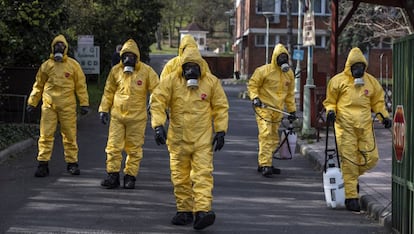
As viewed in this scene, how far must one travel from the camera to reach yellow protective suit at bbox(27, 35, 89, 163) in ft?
34.9

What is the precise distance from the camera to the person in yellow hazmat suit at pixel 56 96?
1065cm

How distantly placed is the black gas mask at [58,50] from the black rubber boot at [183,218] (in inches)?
154

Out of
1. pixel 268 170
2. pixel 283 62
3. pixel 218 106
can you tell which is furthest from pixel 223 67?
pixel 218 106

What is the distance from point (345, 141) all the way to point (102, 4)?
23.4 m

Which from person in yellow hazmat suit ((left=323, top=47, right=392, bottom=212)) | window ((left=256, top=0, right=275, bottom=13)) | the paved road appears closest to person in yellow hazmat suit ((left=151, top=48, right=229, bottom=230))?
the paved road

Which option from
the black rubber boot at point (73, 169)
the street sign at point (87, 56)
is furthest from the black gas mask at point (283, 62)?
the street sign at point (87, 56)

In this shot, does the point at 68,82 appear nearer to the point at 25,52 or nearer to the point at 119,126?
the point at 119,126

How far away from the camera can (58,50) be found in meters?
10.6

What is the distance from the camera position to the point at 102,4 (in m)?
30.8

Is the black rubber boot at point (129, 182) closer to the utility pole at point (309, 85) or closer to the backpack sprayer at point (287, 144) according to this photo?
the backpack sprayer at point (287, 144)

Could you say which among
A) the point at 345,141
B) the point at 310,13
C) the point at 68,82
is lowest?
the point at 345,141

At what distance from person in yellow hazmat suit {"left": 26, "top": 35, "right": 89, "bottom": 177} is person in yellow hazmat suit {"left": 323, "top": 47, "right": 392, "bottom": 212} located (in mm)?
3895

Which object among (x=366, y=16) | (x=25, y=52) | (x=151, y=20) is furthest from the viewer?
(x=151, y=20)

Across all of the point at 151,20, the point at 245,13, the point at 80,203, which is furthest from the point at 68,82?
the point at 245,13
